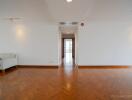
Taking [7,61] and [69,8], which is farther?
[7,61]

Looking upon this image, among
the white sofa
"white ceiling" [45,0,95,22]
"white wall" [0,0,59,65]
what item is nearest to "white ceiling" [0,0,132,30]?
"white ceiling" [45,0,95,22]

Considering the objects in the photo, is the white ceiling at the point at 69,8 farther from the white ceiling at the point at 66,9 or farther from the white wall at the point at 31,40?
the white wall at the point at 31,40

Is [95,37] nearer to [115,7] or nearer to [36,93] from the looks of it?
[115,7]

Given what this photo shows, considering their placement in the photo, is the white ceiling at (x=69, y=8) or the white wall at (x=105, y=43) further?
the white wall at (x=105, y=43)

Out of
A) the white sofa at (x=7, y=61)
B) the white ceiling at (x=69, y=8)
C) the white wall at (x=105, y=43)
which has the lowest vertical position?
the white sofa at (x=7, y=61)

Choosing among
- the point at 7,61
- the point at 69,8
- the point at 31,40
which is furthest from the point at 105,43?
the point at 7,61

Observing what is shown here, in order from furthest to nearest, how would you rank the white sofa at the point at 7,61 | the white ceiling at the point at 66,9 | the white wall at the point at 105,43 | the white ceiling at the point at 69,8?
the white wall at the point at 105,43 < the white sofa at the point at 7,61 < the white ceiling at the point at 66,9 < the white ceiling at the point at 69,8

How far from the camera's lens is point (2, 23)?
7676 mm

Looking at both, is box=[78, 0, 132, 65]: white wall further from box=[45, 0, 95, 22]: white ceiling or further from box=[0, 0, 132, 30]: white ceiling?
box=[45, 0, 95, 22]: white ceiling

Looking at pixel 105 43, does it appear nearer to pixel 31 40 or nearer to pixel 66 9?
pixel 66 9

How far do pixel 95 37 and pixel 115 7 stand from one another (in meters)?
2.21

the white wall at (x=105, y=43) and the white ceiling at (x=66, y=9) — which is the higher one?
the white ceiling at (x=66, y=9)

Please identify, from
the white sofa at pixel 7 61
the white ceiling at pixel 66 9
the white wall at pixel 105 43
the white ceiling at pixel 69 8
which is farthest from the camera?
the white wall at pixel 105 43

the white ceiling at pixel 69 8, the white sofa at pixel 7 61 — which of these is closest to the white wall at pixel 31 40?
the white sofa at pixel 7 61
